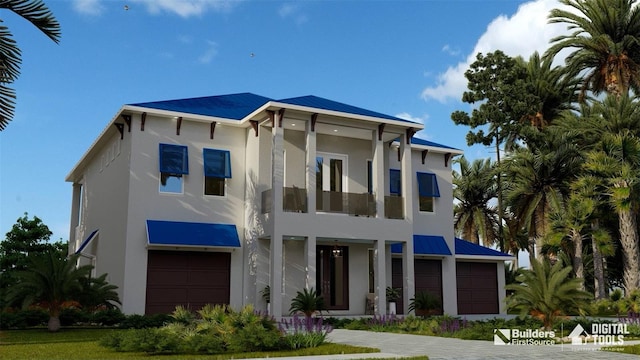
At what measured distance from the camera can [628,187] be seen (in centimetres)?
2900

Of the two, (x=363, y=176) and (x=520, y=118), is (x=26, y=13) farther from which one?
(x=520, y=118)

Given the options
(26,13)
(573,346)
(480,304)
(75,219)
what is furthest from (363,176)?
(75,219)

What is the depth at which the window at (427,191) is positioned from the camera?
2730cm

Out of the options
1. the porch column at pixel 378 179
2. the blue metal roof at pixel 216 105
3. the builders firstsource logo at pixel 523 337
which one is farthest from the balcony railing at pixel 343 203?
A: the builders firstsource logo at pixel 523 337

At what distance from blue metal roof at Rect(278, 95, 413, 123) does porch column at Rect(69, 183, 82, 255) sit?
16.0 m

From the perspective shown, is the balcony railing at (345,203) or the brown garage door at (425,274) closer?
the balcony railing at (345,203)

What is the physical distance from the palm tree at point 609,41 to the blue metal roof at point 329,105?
18012mm

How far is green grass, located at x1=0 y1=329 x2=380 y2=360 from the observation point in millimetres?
11531

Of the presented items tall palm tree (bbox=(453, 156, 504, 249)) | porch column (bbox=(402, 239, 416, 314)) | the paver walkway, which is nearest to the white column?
porch column (bbox=(402, 239, 416, 314))

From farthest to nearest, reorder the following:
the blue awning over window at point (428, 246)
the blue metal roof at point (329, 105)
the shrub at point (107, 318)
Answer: the blue awning over window at point (428, 246) < the blue metal roof at point (329, 105) < the shrub at point (107, 318)

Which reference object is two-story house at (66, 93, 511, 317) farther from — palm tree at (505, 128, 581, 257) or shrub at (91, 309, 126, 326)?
palm tree at (505, 128, 581, 257)

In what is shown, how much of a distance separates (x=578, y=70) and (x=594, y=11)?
12.3ft

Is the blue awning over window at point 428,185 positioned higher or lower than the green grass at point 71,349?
higher

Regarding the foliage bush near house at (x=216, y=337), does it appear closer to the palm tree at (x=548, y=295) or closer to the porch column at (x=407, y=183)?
the palm tree at (x=548, y=295)
